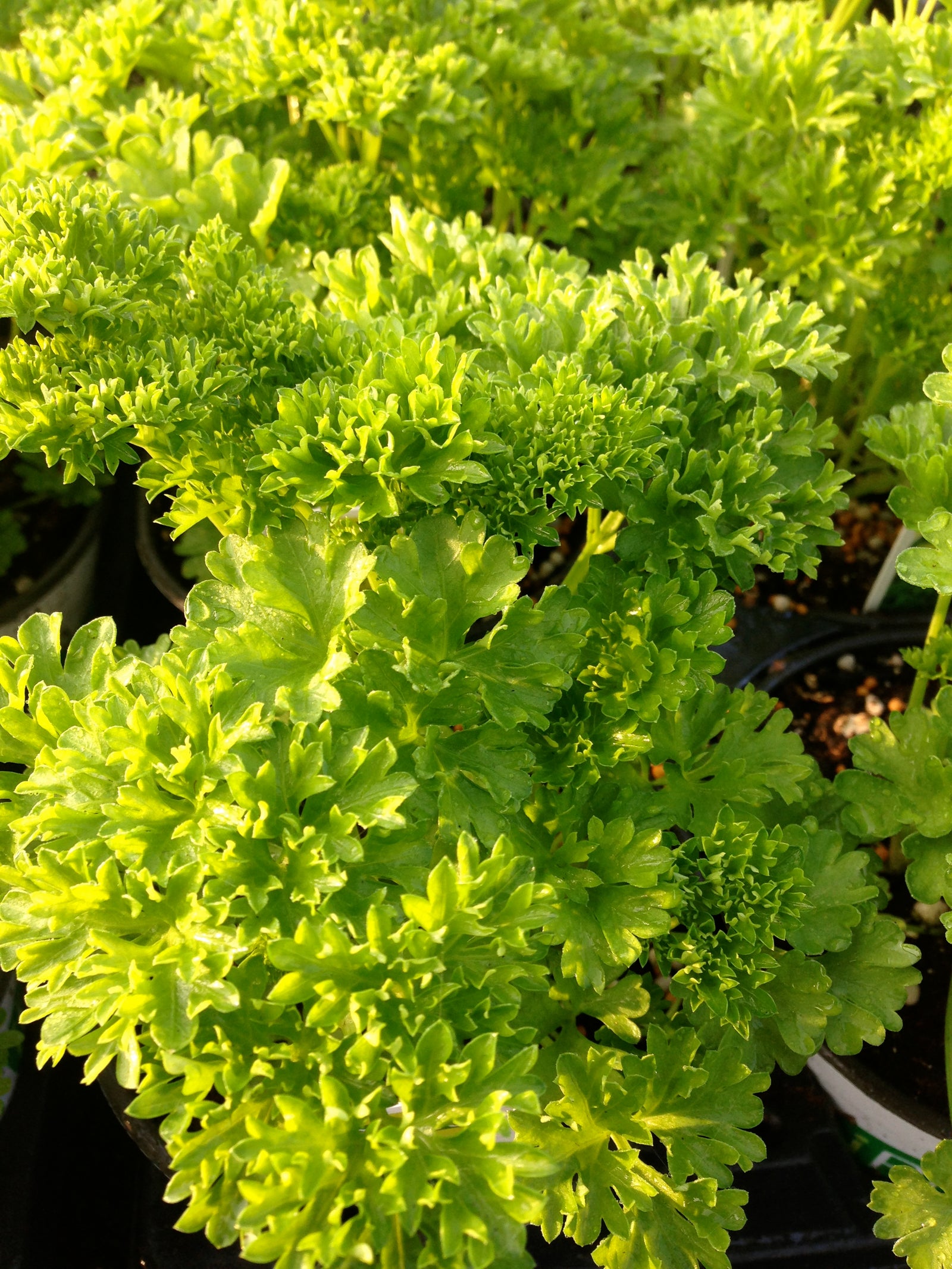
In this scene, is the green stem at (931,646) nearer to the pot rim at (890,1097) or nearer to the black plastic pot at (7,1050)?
the pot rim at (890,1097)

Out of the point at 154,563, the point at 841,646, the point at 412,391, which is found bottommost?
the point at 154,563

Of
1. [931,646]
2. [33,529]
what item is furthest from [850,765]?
[33,529]

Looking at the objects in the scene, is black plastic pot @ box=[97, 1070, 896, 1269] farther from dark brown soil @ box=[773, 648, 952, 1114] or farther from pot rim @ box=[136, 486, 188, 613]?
pot rim @ box=[136, 486, 188, 613]

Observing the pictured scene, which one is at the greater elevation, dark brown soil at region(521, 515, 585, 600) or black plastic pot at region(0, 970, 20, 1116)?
dark brown soil at region(521, 515, 585, 600)

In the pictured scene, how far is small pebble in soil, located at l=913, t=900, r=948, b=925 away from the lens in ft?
4.34

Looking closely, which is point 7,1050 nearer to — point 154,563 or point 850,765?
point 154,563

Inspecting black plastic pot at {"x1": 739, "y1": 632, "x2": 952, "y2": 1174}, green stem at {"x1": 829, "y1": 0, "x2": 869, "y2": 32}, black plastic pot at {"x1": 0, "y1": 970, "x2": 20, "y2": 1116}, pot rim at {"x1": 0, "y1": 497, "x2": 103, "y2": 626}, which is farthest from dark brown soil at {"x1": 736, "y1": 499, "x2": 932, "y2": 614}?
black plastic pot at {"x1": 0, "y1": 970, "x2": 20, "y2": 1116}

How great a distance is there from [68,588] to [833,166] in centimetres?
133

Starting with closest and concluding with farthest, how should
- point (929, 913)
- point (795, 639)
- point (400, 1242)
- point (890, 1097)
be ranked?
1. point (400, 1242)
2. point (890, 1097)
3. point (929, 913)
4. point (795, 639)

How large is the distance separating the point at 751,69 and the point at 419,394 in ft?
3.15

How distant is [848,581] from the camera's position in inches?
68.7

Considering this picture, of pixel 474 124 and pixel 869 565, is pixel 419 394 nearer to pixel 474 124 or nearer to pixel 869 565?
pixel 474 124

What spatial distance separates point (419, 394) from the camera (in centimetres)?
86

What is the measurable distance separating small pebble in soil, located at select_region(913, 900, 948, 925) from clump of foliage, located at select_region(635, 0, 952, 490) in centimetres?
68
